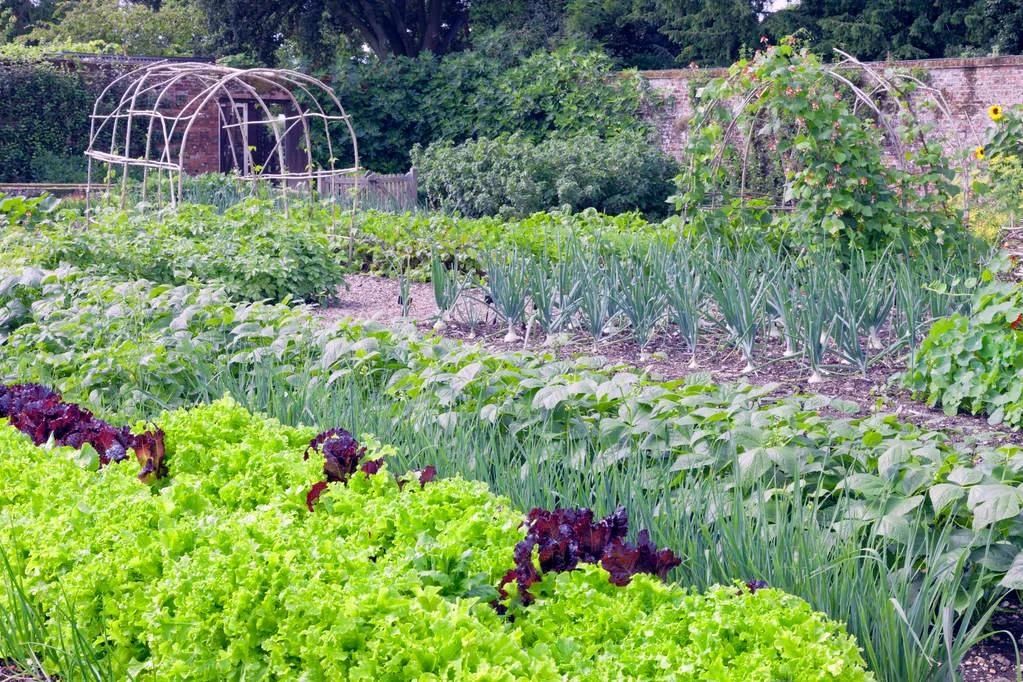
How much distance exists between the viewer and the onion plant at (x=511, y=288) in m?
5.88

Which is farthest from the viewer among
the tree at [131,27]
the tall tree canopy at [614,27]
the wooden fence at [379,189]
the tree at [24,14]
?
the tree at [24,14]

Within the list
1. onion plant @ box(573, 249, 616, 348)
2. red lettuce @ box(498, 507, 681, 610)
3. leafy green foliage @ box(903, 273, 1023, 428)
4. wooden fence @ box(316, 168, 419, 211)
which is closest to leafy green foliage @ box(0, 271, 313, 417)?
onion plant @ box(573, 249, 616, 348)

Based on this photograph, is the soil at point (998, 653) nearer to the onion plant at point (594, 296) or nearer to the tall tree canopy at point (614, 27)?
the onion plant at point (594, 296)

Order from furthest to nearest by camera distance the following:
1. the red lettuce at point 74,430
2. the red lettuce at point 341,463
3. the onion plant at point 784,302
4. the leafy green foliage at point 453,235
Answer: the leafy green foliage at point 453,235
the onion plant at point 784,302
the red lettuce at point 74,430
the red lettuce at point 341,463

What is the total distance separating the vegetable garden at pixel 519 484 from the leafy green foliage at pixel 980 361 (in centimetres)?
1

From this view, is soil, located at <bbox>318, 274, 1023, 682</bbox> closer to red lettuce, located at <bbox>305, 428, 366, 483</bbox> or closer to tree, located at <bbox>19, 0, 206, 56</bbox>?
red lettuce, located at <bbox>305, 428, 366, 483</bbox>

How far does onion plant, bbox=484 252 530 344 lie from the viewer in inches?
231

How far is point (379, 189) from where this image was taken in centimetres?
1375

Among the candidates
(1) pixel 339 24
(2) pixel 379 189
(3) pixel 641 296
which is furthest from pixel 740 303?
(1) pixel 339 24

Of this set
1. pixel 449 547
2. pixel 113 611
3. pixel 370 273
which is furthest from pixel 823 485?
pixel 370 273

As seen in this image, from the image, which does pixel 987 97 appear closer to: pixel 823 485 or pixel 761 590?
pixel 823 485

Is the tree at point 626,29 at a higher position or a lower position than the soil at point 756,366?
higher

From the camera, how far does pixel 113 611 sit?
216 centimetres

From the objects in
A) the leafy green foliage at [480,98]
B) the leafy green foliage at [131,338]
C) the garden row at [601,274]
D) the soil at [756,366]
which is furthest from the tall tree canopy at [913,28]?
the leafy green foliage at [131,338]
